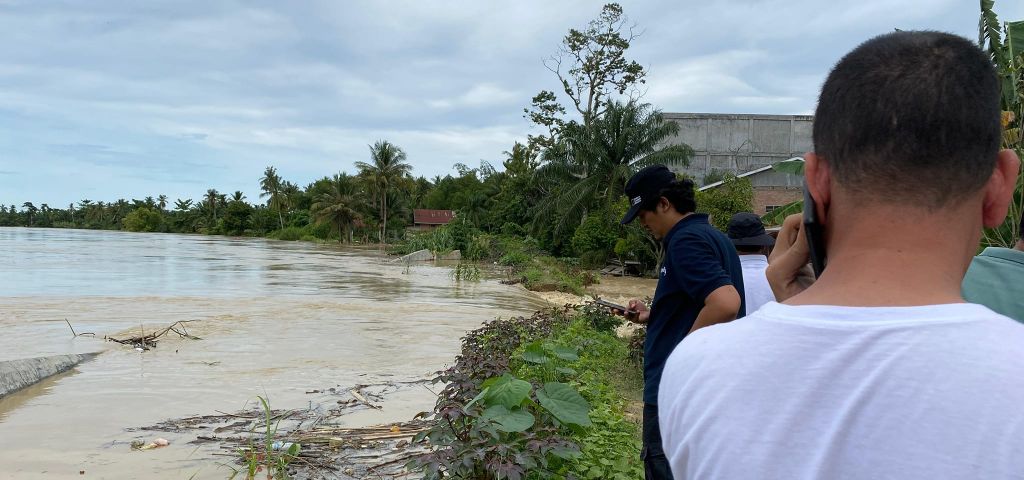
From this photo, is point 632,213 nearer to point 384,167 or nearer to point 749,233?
point 749,233

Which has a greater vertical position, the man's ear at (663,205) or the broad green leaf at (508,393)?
the man's ear at (663,205)

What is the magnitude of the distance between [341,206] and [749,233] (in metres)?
63.9

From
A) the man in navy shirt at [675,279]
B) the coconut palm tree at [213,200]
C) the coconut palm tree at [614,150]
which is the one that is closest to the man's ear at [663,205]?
the man in navy shirt at [675,279]

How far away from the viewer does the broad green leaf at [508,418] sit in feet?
11.8

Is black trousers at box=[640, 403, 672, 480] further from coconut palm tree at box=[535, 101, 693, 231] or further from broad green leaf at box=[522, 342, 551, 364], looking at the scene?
coconut palm tree at box=[535, 101, 693, 231]

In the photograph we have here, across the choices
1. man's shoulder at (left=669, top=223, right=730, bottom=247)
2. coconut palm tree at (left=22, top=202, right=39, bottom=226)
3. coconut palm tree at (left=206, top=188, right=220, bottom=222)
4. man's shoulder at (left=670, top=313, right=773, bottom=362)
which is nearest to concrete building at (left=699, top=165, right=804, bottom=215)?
man's shoulder at (left=669, top=223, right=730, bottom=247)

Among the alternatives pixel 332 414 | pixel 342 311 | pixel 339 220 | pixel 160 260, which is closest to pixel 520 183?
pixel 160 260

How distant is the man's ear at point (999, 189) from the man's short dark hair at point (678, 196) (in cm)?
181

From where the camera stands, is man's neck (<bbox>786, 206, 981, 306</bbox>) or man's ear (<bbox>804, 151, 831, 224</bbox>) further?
man's ear (<bbox>804, 151, 831, 224</bbox>)

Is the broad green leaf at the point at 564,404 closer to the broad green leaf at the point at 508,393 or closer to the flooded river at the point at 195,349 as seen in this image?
the broad green leaf at the point at 508,393

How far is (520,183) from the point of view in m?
42.2

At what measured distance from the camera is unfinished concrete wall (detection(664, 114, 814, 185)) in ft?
113

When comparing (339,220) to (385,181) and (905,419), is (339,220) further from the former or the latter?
(905,419)

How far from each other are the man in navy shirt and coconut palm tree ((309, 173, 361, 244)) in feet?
209
